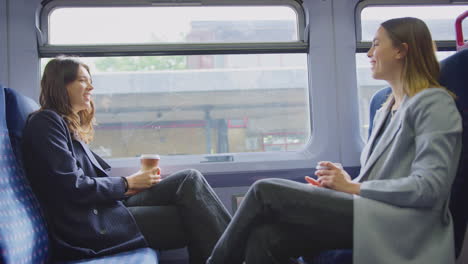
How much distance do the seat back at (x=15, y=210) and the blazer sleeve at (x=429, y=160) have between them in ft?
4.29

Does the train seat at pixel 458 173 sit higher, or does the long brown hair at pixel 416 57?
→ the long brown hair at pixel 416 57

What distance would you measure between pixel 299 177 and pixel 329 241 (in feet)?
3.89

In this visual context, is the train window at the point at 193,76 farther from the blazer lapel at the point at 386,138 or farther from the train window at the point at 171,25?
the blazer lapel at the point at 386,138

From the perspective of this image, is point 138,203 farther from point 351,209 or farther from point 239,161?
point 351,209

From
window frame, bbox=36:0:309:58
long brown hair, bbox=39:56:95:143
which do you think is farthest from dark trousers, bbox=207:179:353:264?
window frame, bbox=36:0:309:58

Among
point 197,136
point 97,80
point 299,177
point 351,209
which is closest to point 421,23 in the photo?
point 351,209

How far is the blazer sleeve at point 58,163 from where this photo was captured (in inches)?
76.9

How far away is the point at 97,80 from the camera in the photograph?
2.87 metres

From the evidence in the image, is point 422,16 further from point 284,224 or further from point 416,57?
point 284,224

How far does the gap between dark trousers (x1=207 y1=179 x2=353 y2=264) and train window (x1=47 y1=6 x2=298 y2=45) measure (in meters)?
1.48

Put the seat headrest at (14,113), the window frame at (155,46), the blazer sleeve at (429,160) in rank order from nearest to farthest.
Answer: the blazer sleeve at (429,160) → the seat headrest at (14,113) → the window frame at (155,46)

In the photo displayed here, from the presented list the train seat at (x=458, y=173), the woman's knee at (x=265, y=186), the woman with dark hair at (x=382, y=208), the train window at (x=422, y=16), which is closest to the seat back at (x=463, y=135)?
the train seat at (x=458, y=173)

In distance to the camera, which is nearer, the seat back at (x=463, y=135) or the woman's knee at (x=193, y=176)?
the seat back at (x=463, y=135)

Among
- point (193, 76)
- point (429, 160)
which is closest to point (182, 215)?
point (193, 76)
